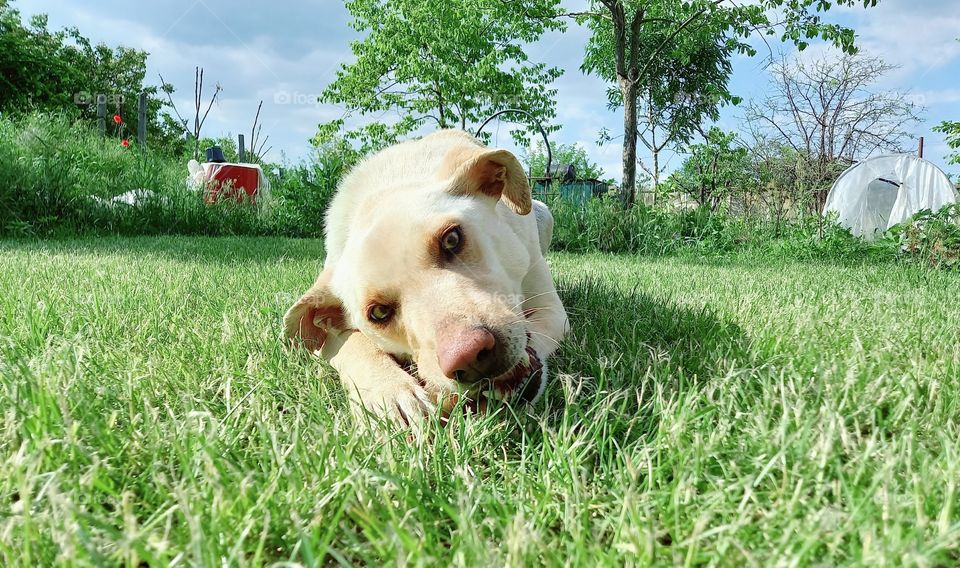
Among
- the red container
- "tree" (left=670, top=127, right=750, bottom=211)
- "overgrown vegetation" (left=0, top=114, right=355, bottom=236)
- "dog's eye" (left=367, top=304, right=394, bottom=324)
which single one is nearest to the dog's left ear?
"dog's eye" (left=367, top=304, right=394, bottom=324)

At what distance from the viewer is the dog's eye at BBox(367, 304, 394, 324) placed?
1.76 metres

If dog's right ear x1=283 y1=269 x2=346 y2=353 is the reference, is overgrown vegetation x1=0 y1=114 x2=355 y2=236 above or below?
above

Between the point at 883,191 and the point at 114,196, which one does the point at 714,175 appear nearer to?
the point at 883,191

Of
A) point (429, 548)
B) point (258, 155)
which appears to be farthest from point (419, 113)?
point (429, 548)

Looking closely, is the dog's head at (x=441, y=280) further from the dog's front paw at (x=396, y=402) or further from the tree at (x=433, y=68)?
the tree at (x=433, y=68)

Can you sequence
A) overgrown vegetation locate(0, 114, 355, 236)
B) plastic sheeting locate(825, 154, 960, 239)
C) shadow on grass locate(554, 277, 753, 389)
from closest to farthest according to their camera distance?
shadow on grass locate(554, 277, 753, 389) → overgrown vegetation locate(0, 114, 355, 236) → plastic sheeting locate(825, 154, 960, 239)

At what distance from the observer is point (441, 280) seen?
1.64 meters

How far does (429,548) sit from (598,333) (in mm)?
1571

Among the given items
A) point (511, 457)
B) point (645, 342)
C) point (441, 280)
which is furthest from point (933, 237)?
point (511, 457)

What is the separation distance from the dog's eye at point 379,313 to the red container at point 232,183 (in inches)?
359

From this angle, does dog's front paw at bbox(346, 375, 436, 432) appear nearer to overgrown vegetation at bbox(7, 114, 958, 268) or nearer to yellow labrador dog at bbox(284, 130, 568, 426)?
yellow labrador dog at bbox(284, 130, 568, 426)

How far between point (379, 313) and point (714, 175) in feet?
44.8

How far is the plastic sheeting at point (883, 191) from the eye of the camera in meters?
10.5

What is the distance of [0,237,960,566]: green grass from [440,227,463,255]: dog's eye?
55 centimetres
